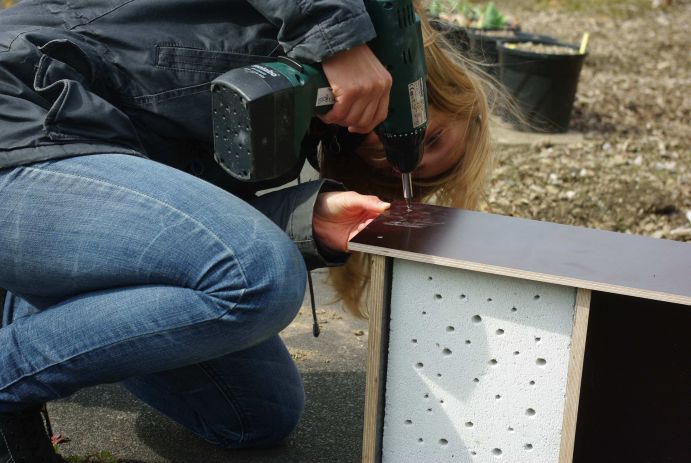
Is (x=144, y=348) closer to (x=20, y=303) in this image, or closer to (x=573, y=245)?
(x=20, y=303)

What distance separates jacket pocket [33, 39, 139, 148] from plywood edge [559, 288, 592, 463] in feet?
2.90

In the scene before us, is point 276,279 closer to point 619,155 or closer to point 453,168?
point 453,168

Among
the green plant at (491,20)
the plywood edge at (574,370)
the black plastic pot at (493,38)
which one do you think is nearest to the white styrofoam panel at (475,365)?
the plywood edge at (574,370)

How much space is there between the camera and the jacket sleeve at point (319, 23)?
5.07ft

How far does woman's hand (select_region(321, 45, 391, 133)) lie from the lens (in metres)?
1.63

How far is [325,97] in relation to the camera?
1662mm

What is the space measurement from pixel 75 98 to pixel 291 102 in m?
0.38

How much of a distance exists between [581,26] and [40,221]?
24.1 feet

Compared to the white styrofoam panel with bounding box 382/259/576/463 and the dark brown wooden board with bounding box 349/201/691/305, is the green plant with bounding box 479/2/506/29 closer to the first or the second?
the dark brown wooden board with bounding box 349/201/691/305

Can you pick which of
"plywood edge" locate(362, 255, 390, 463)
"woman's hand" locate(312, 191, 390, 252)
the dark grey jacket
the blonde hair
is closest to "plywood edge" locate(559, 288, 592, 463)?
"plywood edge" locate(362, 255, 390, 463)

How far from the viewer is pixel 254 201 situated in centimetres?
187

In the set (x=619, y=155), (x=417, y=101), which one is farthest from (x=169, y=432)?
(x=619, y=155)

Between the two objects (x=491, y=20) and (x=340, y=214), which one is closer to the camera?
(x=340, y=214)

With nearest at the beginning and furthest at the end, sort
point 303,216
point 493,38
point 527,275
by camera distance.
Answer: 1. point 527,275
2. point 303,216
3. point 493,38
